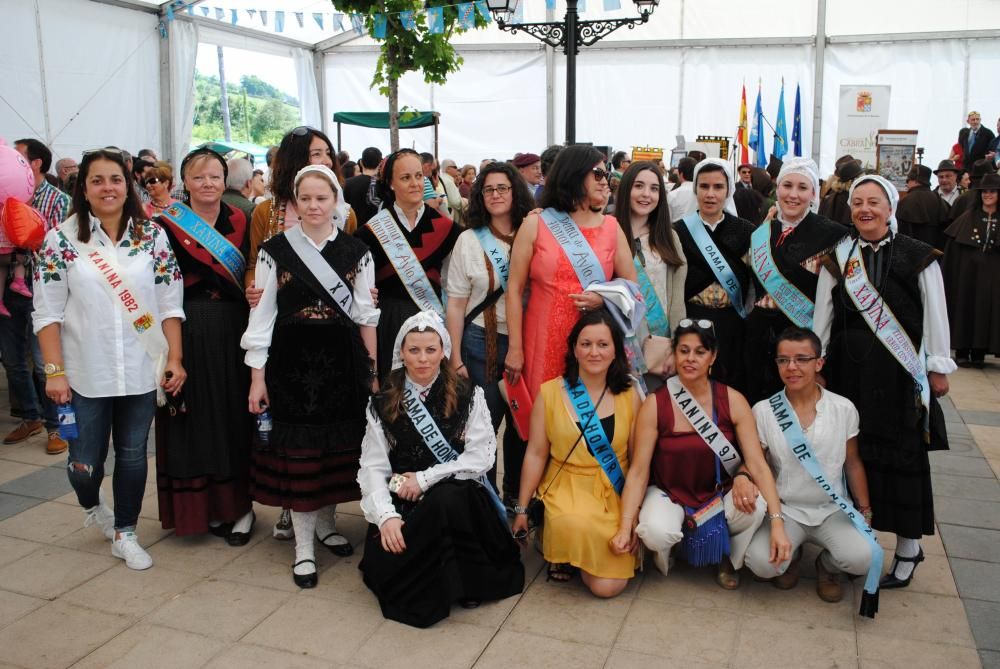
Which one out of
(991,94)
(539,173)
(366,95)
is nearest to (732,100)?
(991,94)

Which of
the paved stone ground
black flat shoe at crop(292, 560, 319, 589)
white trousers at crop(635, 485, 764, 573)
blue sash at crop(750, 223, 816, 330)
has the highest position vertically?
blue sash at crop(750, 223, 816, 330)

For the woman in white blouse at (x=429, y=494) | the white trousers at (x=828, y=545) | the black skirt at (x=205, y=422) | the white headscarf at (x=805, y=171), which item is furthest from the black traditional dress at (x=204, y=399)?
the white headscarf at (x=805, y=171)

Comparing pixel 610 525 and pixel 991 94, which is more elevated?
pixel 991 94

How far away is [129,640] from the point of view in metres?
3.04

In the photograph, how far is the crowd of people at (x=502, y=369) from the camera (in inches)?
131

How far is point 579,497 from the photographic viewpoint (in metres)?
3.47

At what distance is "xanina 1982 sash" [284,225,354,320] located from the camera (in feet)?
11.3

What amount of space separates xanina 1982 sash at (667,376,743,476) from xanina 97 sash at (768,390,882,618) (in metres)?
0.21

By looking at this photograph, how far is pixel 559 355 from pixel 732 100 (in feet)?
41.4

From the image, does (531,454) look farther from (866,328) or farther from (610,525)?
(866,328)

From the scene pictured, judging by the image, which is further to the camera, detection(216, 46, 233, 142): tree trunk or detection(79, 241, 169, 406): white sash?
detection(216, 46, 233, 142): tree trunk

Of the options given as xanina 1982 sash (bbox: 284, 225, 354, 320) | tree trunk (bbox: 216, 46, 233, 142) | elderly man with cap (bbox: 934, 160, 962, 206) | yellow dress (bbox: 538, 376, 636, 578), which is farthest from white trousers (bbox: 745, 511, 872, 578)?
tree trunk (bbox: 216, 46, 233, 142)

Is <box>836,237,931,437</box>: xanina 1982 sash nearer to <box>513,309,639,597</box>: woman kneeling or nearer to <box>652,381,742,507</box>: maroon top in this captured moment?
<box>652,381,742,507</box>: maroon top

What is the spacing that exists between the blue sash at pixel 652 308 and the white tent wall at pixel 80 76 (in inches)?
354
